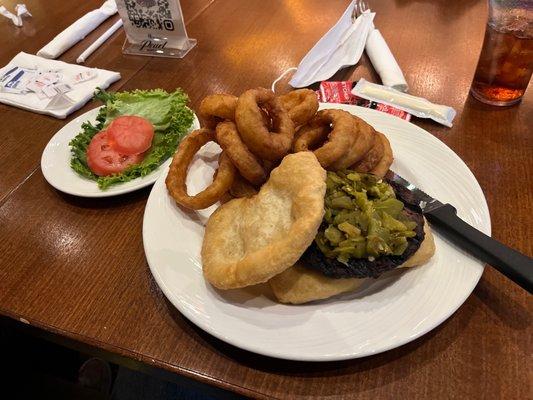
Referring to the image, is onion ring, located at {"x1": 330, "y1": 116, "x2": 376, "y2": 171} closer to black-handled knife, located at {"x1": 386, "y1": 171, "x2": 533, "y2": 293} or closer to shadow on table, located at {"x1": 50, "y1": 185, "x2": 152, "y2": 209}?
black-handled knife, located at {"x1": 386, "y1": 171, "x2": 533, "y2": 293}

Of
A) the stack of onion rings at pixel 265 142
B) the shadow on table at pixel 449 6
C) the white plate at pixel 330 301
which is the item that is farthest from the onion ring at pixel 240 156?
the shadow on table at pixel 449 6

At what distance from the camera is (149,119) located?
192cm

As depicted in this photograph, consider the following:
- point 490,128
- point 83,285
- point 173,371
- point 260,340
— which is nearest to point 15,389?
point 83,285

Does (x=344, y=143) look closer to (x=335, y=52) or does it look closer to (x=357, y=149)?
(x=357, y=149)

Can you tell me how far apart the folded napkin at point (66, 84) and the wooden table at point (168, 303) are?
0.06 meters

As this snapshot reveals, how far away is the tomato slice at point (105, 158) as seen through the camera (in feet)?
5.58

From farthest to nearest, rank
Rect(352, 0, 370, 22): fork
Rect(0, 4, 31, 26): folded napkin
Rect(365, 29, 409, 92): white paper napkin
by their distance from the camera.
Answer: Rect(0, 4, 31, 26): folded napkin → Rect(352, 0, 370, 22): fork → Rect(365, 29, 409, 92): white paper napkin

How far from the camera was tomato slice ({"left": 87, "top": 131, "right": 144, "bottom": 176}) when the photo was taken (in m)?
1.70

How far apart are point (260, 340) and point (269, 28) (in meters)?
2.04

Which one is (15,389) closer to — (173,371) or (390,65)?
(173,371)

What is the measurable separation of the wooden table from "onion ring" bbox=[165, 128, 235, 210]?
229 mm

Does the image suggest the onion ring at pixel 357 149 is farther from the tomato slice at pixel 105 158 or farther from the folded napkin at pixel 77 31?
the folded napkin at pixel 77 31

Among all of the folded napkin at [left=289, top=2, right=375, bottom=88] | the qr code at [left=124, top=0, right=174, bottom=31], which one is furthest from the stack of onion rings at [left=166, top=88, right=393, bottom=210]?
the qr code at [left=124, top=0, right=174, bottom=31]

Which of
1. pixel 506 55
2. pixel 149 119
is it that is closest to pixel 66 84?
pixel 149 119
